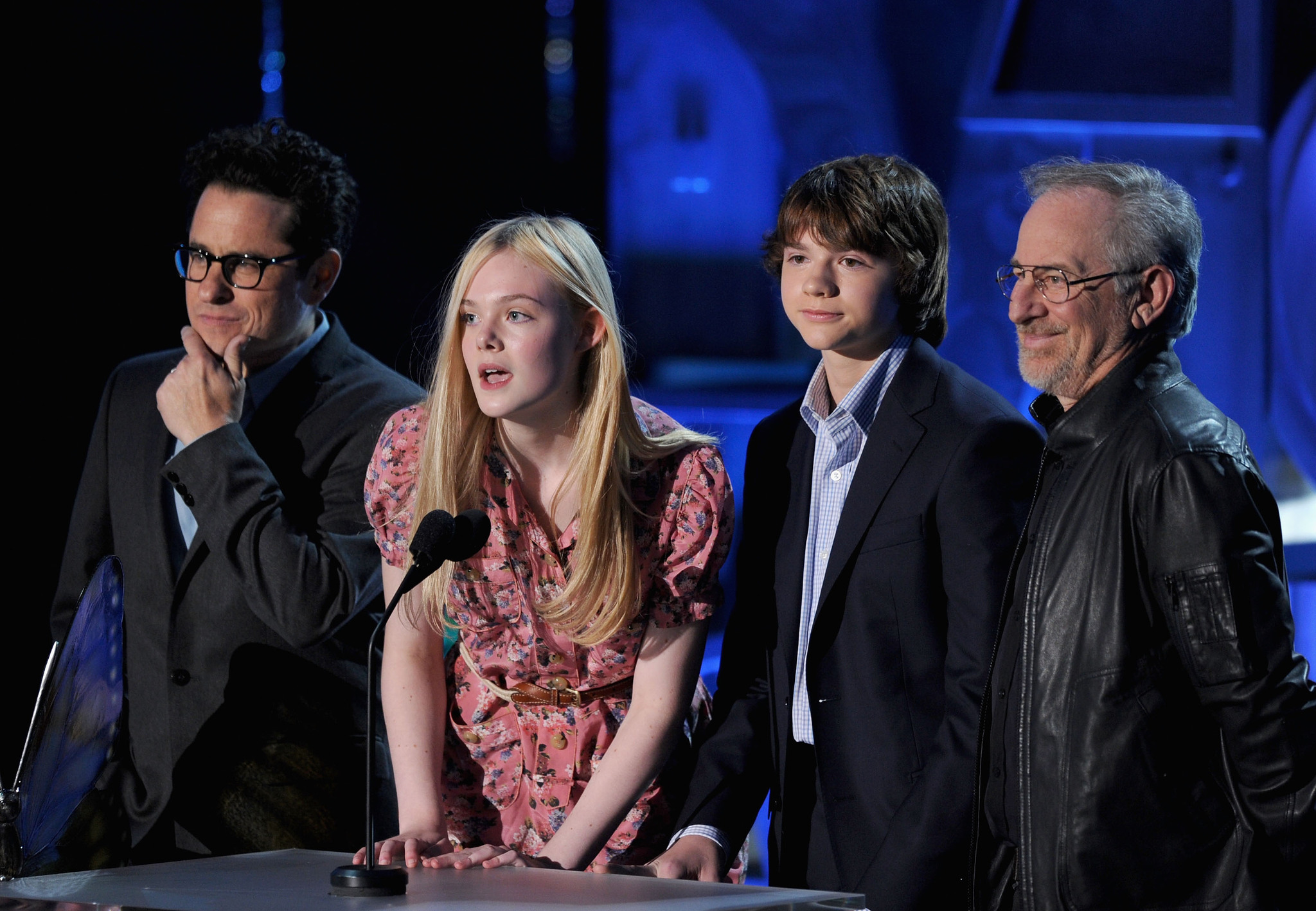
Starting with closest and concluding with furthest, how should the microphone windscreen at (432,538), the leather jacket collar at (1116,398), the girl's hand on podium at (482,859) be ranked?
the microphone windscreen at (432,538)
the girl's hand on podium at (482,859)
the leather jacket collar at (1116,398)

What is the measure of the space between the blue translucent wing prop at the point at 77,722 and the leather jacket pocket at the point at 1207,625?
1555 mm

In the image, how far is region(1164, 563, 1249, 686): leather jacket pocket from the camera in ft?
5.34

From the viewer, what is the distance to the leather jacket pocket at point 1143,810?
66.3 inches

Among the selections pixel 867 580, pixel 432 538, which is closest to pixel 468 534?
pixel 432 538

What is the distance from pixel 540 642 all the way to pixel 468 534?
451mm

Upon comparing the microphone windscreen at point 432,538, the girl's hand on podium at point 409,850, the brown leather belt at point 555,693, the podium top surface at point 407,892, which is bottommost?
the girl's hand on podium at point 409,850

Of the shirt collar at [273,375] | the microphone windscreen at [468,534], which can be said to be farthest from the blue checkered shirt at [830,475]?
the shirt collar at [273,375]

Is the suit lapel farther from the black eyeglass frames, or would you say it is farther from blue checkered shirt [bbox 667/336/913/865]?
the black eyeglass frames

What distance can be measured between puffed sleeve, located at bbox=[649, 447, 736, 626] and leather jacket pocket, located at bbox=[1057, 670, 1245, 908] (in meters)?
0.61

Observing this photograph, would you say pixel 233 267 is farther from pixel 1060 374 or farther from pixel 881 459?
pixel 1060 374

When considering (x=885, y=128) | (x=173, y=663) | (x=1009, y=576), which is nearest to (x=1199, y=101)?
(x=885, y=128)

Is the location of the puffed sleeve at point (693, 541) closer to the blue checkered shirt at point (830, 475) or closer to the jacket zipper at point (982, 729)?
the blue checkered shirt at point (830, 475)

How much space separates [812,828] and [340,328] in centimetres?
136

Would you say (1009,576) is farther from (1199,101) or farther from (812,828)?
(1199,101)
